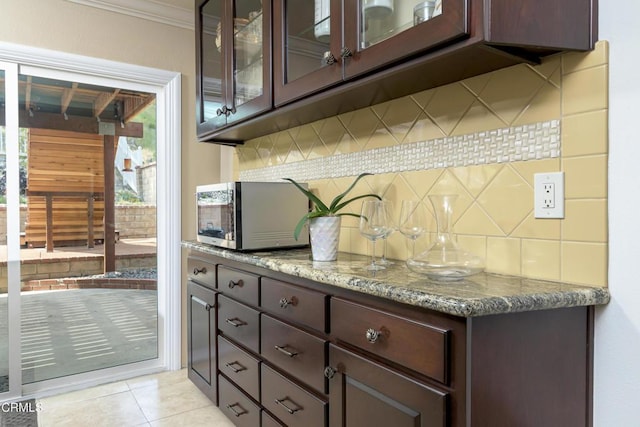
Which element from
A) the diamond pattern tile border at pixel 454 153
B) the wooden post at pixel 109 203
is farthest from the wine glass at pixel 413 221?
the wooden post at pixel 109 203

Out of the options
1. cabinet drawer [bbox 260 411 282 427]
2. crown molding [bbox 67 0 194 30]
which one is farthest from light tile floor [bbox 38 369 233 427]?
crown molding [bbox 67 0 194 30]

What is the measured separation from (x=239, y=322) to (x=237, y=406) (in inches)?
15.8

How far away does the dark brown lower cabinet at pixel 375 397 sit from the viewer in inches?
38.6

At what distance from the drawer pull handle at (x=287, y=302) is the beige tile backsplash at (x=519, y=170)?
17.8 inches

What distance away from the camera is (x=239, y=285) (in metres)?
1.85

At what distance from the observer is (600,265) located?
110 cm

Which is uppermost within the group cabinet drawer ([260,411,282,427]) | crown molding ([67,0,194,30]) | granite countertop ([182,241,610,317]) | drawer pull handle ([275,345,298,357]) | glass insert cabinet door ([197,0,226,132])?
crown molding ([67,0,194,30])

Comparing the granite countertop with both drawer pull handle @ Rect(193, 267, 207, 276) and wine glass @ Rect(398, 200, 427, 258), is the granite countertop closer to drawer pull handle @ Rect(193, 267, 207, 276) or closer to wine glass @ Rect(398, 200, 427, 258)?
wine glass @ Rect(398, 200, 427, 258)

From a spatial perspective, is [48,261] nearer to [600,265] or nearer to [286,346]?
[286,346]

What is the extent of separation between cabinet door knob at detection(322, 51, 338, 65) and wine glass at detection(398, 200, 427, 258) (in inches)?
21.5

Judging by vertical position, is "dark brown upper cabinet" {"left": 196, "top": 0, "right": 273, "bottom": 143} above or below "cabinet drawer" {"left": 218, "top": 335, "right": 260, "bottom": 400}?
above

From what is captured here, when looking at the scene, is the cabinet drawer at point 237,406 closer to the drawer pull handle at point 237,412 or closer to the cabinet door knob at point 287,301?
the drawer pull handle at point 237,412

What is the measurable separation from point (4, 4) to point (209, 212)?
1604 millimetres

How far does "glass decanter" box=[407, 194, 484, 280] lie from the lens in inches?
46.0
